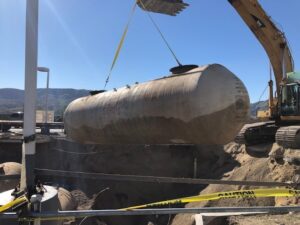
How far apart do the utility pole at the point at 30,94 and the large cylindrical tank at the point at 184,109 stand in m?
2.08

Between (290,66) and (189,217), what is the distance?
9152 millimetres

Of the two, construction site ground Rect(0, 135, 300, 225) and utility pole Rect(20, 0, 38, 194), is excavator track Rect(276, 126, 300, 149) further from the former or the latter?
utility pole Rect(20, 0, 38, 194)

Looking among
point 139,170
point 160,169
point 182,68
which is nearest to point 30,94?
point 182,68

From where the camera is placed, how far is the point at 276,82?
16156 millimetres

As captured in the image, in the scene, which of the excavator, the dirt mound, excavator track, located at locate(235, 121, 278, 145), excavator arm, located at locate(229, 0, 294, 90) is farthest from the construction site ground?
excavator arm, located at locate(229, 0, 294, 90)

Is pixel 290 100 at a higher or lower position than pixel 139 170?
higher

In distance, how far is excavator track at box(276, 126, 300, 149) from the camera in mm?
12508

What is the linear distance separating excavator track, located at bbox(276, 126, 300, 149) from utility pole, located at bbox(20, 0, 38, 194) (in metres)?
10.4

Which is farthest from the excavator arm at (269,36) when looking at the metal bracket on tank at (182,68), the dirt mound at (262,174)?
the metal bracket on tank at (182,68)

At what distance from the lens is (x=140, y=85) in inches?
245

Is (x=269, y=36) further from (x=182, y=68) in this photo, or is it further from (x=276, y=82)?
(x=182, y=68)

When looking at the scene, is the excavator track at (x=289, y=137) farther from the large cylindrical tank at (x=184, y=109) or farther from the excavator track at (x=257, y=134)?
the large cylindrical tank at (x=184, y=109)

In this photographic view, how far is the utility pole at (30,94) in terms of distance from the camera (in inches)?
155

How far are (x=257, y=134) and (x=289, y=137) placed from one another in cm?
A: 265
